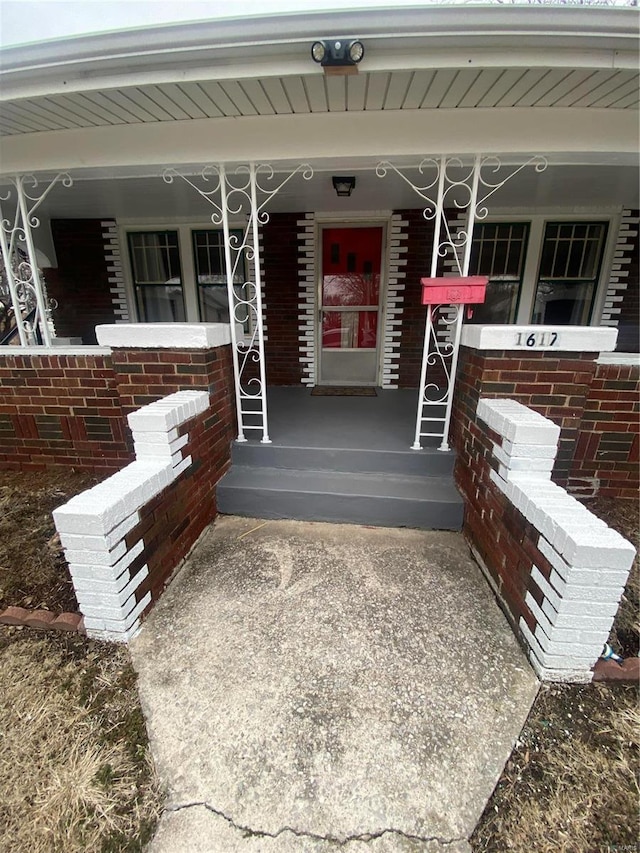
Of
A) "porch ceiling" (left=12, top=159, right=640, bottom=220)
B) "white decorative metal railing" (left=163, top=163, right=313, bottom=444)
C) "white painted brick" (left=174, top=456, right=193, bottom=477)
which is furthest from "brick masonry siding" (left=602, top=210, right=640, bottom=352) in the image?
"white painted brick" (left=174, top=456, right=193, bottom=477)

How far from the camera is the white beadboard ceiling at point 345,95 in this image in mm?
2164

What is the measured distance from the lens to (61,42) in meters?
2.09

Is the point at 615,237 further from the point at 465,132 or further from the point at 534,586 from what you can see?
the point at 534,586

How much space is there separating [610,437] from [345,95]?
10.4 ft

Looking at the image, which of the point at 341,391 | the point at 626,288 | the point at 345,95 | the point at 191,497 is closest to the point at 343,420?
the point at 341,391

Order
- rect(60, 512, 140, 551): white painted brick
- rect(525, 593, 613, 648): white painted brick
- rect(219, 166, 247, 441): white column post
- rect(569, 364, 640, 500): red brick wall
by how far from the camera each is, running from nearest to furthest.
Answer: rect(525, 593, 613, 648): white painted brick < rect(60, 512, 140, 551): white painted brick < rect(219, 166, 247, 441): white column post < rect(569, 364, 640, 500): red brick wall

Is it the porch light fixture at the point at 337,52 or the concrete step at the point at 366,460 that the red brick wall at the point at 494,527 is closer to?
the concrete step at the point at 366,460

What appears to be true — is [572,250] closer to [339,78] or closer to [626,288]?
[626,288]

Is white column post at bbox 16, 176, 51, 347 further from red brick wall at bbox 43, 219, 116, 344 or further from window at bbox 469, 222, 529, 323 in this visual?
window at bbox 469, 222, 529, 323

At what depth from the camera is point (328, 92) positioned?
7.63ft

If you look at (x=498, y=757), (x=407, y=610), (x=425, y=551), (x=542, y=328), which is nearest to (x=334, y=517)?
(x=425, y=551)

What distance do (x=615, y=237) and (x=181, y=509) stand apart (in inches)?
233

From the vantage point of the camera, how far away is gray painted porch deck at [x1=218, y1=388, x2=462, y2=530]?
275cm

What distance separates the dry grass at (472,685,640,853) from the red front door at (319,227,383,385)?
4.24 meters
